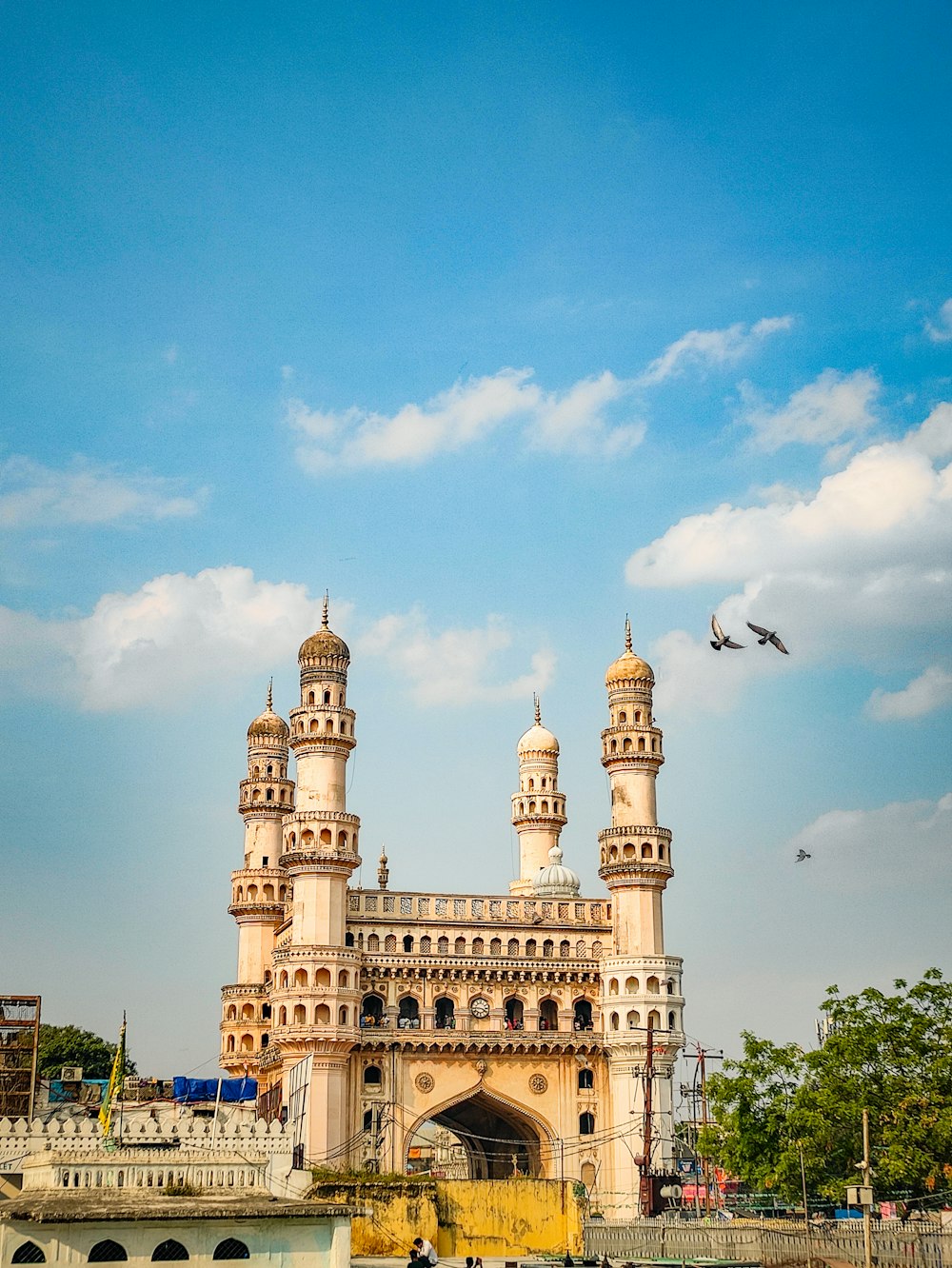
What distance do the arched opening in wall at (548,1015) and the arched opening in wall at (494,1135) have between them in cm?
387

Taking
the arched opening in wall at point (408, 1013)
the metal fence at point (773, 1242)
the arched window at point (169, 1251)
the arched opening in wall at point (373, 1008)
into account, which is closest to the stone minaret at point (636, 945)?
the arched opening in wall at point (408, 1013)

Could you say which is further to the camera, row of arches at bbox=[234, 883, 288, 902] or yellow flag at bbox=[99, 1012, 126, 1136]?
row of arches at bbox=[234, 883, 288, 902]

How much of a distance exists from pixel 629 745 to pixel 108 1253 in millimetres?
44006

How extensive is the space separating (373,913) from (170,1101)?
1238 centimetres

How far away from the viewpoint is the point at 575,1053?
221 ft

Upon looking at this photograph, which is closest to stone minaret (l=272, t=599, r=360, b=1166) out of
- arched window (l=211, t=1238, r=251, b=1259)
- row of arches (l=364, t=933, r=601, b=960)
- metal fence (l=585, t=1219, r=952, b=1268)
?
row of arches (l=364, t=933, r=601, b=960)

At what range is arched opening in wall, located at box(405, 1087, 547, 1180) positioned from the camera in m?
67.1

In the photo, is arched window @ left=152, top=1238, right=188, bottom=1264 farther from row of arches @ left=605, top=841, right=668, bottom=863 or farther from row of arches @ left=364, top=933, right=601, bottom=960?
row of arches @ left=605, top=841, right=668, bottom=863

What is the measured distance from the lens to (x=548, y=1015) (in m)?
68.9

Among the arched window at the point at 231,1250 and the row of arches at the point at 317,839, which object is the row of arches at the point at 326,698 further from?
the arched window at the point at 231,1250

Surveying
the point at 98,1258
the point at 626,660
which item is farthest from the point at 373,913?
the point at 98,1258

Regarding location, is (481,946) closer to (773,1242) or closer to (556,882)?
(556,882)

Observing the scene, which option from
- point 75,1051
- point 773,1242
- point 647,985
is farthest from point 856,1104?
point 75,1051

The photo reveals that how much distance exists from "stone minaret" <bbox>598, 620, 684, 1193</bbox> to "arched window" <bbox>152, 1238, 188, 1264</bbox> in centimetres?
3695
